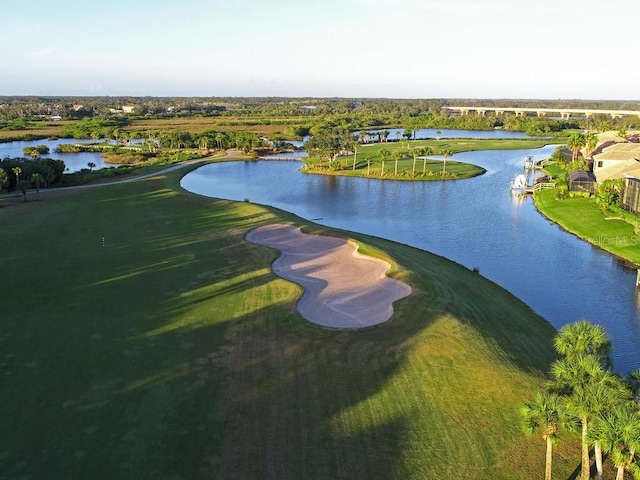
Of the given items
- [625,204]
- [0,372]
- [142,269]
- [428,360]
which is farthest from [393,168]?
[0,372]

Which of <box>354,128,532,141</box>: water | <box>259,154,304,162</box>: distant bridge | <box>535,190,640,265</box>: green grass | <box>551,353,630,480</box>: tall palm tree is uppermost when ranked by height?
<box>354,128,532,141</box>: water

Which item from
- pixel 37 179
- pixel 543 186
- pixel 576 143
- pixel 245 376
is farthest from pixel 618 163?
pixel 37 179

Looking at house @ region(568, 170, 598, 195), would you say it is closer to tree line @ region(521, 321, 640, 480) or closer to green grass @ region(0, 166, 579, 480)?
green grass @ region(0, 166, 579, 480)

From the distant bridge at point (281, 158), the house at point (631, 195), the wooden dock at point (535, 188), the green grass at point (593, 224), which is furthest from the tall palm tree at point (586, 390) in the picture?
the distant bridge at point (281, 158)

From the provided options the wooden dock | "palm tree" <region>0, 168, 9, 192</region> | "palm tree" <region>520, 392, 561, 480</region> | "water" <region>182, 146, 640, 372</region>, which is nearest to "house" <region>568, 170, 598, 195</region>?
the wooden dock

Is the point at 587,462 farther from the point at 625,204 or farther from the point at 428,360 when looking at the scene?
the point at 625,204

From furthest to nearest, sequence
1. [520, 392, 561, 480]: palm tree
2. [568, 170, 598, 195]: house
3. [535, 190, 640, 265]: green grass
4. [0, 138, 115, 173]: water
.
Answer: [0, 138, 115, 173]: water
[568, 170, 598, 195]: house
[535, 190, 640, 265]: green grass
[520, 392, 561, 480]: palm tree

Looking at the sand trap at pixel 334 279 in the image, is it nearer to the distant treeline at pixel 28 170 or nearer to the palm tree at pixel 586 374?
the palm tree at pixel 586 374
